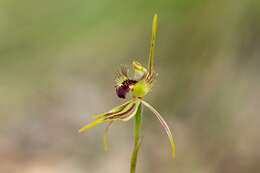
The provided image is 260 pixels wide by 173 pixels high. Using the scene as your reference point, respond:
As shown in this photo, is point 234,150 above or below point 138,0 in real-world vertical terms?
below

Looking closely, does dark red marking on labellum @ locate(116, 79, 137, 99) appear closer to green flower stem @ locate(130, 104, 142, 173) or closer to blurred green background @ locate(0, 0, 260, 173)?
green flower stem @ locate(130, 104, 142, 173)

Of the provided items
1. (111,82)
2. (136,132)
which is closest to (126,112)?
(136,132)

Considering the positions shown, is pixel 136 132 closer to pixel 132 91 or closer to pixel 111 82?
pixel 132 91

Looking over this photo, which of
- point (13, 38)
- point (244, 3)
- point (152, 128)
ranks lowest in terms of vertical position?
point (152, 128)

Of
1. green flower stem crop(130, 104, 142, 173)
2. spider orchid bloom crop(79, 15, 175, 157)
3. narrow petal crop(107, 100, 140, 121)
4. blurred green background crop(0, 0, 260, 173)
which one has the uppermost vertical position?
blurred green background crop(0, 0, 260, 173)

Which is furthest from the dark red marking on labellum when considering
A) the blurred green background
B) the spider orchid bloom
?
the blurred green background

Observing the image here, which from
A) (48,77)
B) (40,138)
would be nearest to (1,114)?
(40,138)

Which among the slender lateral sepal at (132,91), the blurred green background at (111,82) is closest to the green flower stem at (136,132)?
the slender lateral sepal at (132,91)

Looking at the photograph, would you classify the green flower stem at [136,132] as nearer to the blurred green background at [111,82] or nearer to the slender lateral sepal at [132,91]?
the slender lateral sepal at [132,91]

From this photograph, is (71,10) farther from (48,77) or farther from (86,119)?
(86,119)
